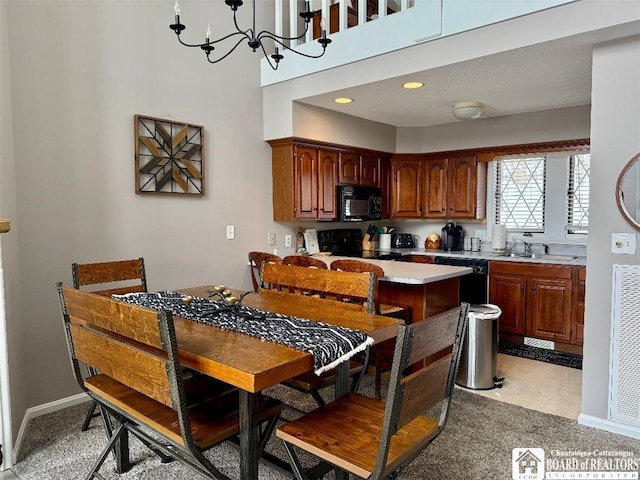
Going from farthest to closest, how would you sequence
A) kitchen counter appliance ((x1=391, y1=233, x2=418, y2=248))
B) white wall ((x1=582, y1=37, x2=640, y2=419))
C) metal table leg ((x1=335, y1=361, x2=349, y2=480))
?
kitchen counter appliance ((x1=391, y1=233, x2=418, y2=248)), white wall ((x1=582, y1=37, x2=640, y2=419)), metal table leg ((x1=335, y1=361, x2=349, y2=480))

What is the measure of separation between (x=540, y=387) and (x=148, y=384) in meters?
3.01

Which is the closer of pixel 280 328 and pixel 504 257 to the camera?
pixel 280 328

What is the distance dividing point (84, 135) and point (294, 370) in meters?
2.49

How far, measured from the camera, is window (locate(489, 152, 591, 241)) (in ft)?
15.0

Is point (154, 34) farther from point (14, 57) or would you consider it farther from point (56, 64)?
point (14, 57)

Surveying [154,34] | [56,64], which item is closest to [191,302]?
[56,64]

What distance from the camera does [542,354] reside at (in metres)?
4.16

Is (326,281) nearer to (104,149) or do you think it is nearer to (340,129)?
(104,149)

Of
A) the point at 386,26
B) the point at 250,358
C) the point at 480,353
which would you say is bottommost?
the point at 480,353

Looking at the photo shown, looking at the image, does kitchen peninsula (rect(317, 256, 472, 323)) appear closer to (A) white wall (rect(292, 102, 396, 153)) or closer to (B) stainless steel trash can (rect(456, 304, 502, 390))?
(B) stainless steel trash can (rect(456, 304, 502, 390))

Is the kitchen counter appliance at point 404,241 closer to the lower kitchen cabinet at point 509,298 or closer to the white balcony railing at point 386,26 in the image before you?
the lower kitchen cabinet at point 509,298

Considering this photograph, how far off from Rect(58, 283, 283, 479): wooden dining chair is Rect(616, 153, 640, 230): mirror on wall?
2.25m

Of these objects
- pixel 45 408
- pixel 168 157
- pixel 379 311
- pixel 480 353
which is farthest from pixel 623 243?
pixel 45 408

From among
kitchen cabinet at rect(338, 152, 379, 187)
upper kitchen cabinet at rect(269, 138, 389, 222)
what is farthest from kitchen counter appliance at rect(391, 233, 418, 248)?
upper kitchen cabinet at rect(269, 138, 389, 222)
